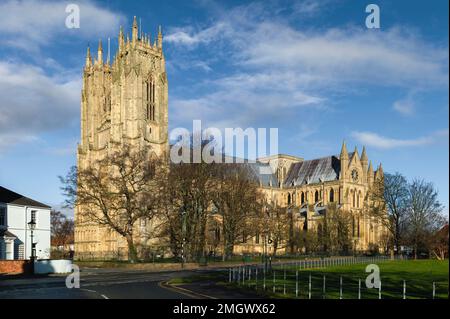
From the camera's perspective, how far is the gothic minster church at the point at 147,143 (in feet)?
333

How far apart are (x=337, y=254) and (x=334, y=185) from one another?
1150 inches

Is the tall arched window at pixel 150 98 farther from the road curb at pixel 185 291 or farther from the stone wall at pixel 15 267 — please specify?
the road curb at pixel 185 291

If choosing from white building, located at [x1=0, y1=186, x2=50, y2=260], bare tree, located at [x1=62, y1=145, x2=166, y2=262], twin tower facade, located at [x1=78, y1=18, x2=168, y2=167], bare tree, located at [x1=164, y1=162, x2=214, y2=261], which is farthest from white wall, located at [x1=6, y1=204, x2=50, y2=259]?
twin tower facade, located at [x1=78, y1=18, x2=168, y2=167]

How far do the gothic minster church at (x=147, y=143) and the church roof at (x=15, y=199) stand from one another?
35.0 metres

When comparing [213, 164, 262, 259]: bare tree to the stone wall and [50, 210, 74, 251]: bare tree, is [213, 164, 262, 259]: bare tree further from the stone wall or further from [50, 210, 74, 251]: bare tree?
[50, 210, 74, 251]: bare tree

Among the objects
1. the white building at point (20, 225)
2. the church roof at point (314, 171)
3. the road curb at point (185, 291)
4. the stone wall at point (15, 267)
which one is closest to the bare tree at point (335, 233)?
the church roof at point (314, 171)

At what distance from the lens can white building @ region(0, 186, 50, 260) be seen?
174ft

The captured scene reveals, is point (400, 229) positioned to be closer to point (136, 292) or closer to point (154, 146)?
point (154, 146)

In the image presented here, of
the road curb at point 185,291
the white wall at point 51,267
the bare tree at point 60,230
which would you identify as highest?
the road curb at point 185,291

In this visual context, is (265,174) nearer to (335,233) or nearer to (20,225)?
(335,233)

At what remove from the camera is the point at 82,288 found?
28938 mm

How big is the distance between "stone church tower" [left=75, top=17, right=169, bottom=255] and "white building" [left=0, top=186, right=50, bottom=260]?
120 ft

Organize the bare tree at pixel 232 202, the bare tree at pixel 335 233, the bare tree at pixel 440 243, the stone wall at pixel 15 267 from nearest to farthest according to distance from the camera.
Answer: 1. the stone wall at pixel 15 267
2. the bare tree at pixel 232 202
3. the bare tree at pixel 440 243
4. the bare tree at pixel 335 233
